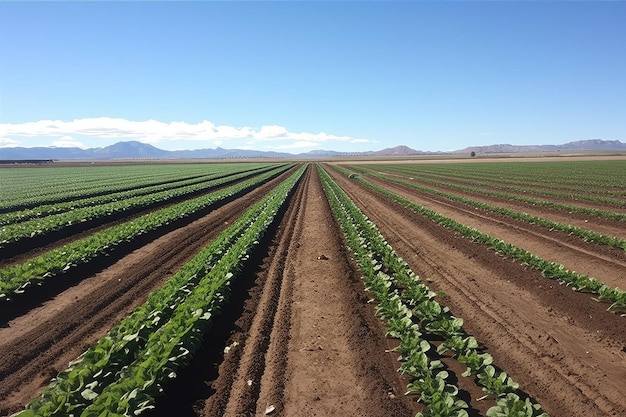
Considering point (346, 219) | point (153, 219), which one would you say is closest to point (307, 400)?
point (346, 219)

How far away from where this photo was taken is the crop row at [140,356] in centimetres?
506

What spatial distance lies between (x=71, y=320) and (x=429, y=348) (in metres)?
8.01

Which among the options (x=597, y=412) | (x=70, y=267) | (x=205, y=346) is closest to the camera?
(x=597, y=412)

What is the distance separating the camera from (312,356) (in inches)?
296

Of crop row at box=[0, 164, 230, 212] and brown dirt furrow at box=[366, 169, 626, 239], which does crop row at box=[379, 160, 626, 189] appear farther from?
crop row at box=[0, 164, 230, 212]

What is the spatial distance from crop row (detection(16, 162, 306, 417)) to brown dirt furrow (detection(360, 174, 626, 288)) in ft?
36.5

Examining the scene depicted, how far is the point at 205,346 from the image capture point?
7859 mm

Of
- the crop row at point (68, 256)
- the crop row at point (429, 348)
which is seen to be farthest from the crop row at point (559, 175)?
the crop row at point (68, 256)

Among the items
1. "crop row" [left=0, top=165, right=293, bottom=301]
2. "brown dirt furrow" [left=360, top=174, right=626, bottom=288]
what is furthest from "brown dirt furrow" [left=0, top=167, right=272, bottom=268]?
"brown dirt furrow" [left=360, top=174, right=626, bottom=288]

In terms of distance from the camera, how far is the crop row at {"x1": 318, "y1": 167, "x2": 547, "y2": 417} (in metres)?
5.38

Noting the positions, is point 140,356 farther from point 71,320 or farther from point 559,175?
point 559,175

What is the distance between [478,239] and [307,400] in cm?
1251

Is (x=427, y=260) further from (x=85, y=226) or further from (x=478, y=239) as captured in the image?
(x=85, y=226)

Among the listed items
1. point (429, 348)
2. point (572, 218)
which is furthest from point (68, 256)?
point (572, 218)
